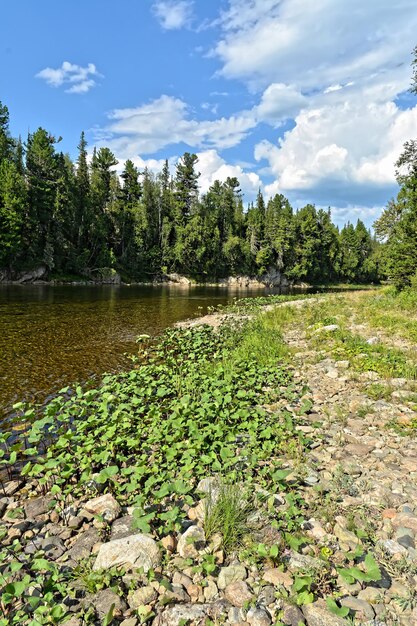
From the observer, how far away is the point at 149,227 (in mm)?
84750

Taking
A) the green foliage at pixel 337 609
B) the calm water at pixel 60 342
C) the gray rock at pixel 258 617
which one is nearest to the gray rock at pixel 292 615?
the gray rock at pixel 258 617

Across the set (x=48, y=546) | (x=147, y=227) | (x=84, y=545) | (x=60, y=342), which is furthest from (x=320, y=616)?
(x=147, y=227)

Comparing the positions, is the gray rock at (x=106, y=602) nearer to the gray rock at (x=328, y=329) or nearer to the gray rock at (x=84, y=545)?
the gray rock at (x=84, y=545)

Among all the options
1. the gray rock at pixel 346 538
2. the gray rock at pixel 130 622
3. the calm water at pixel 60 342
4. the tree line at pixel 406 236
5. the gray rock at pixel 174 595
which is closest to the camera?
the gray rock at pixel 130 622

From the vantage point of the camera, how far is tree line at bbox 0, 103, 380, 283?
57906mm

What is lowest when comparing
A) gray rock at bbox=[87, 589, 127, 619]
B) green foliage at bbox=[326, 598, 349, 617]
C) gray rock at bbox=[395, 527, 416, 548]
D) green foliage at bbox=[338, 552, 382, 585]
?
gray rock at bbox=[87, 589, 127, 619]

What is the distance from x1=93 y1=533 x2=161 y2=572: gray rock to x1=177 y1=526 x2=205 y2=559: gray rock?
0.27 metres

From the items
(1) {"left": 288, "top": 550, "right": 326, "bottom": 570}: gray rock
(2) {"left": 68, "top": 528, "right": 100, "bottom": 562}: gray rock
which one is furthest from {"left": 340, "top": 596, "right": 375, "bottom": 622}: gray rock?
(2) {"left": 68, "top": 528, "right": 100, "bottom": 562}: gray rock

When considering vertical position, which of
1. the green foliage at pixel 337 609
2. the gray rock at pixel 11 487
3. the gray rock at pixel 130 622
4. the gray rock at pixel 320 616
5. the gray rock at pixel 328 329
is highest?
the gray rock at pixel 328 329

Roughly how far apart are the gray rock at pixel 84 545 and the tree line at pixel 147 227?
176ft

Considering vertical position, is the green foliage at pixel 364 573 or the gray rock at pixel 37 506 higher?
the green foliage at pixel 364 573

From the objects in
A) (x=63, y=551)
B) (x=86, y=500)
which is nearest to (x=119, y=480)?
(x=86, y=500)

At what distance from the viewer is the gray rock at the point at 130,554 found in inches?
151

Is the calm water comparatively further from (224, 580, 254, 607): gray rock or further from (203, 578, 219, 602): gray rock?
(224, 580, 254, 607): gray rock
